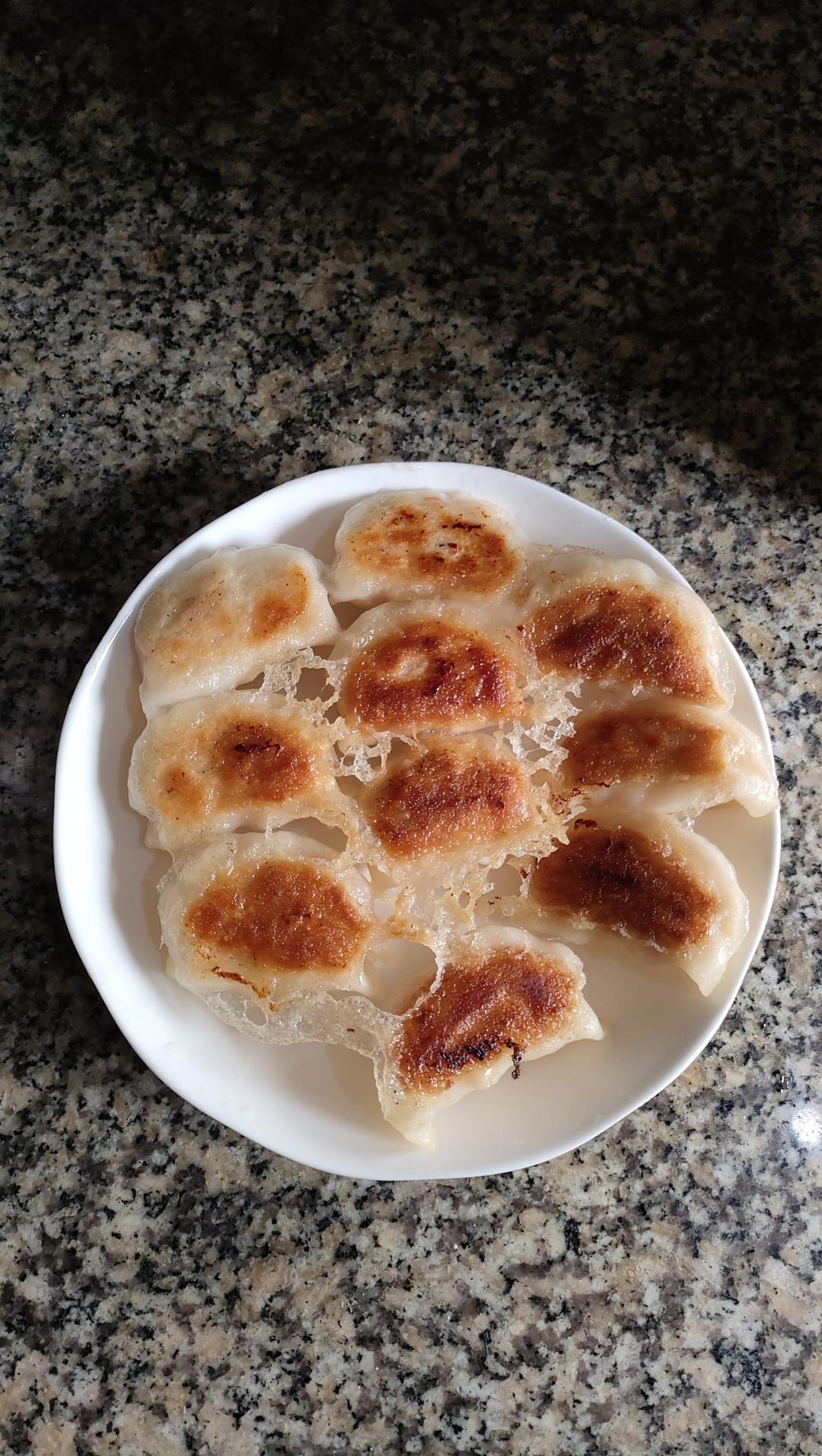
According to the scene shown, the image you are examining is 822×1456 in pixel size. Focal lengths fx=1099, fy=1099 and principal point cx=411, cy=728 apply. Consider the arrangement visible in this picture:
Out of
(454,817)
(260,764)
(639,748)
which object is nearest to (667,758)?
(639,748)

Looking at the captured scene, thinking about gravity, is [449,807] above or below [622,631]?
A: below

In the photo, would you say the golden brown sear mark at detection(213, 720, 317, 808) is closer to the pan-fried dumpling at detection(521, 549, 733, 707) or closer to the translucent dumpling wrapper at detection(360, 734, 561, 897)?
the translucent dumpling wrapper at detection(360, 734, 561, 897)

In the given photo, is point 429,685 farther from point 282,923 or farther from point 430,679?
point 282,923

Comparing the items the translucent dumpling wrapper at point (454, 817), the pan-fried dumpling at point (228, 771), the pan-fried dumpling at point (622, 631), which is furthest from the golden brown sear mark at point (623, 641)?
the pan-fried dumpling at point (228, 771)

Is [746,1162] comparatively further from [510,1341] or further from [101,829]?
[101,829]

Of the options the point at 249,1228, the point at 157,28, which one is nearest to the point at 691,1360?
the point at 249,1228

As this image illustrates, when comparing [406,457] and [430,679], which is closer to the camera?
[430,679]
